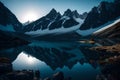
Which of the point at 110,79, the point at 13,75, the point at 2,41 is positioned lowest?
the point at 110,79

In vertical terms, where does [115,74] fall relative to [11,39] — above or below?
below

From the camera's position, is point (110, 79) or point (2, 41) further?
point (2, 41)

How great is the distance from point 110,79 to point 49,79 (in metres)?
13.2

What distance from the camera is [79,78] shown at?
45938mm

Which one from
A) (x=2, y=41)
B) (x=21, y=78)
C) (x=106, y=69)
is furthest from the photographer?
(x=2, y=41)

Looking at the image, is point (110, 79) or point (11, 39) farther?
point (11, 39)

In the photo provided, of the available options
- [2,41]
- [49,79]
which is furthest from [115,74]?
[2,41]

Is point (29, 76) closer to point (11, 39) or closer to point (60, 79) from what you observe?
point (60, 79)

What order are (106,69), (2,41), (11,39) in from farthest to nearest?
(11,39)
(2,41)
(106,69)

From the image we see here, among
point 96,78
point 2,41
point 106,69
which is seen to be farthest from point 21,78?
point 2,41

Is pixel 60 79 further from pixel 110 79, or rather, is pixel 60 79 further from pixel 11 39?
pixel 11 39

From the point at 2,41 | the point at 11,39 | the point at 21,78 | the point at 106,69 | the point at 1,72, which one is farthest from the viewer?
the point at 11,39

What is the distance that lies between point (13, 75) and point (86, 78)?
17.0 m

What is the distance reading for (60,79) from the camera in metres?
43.6
